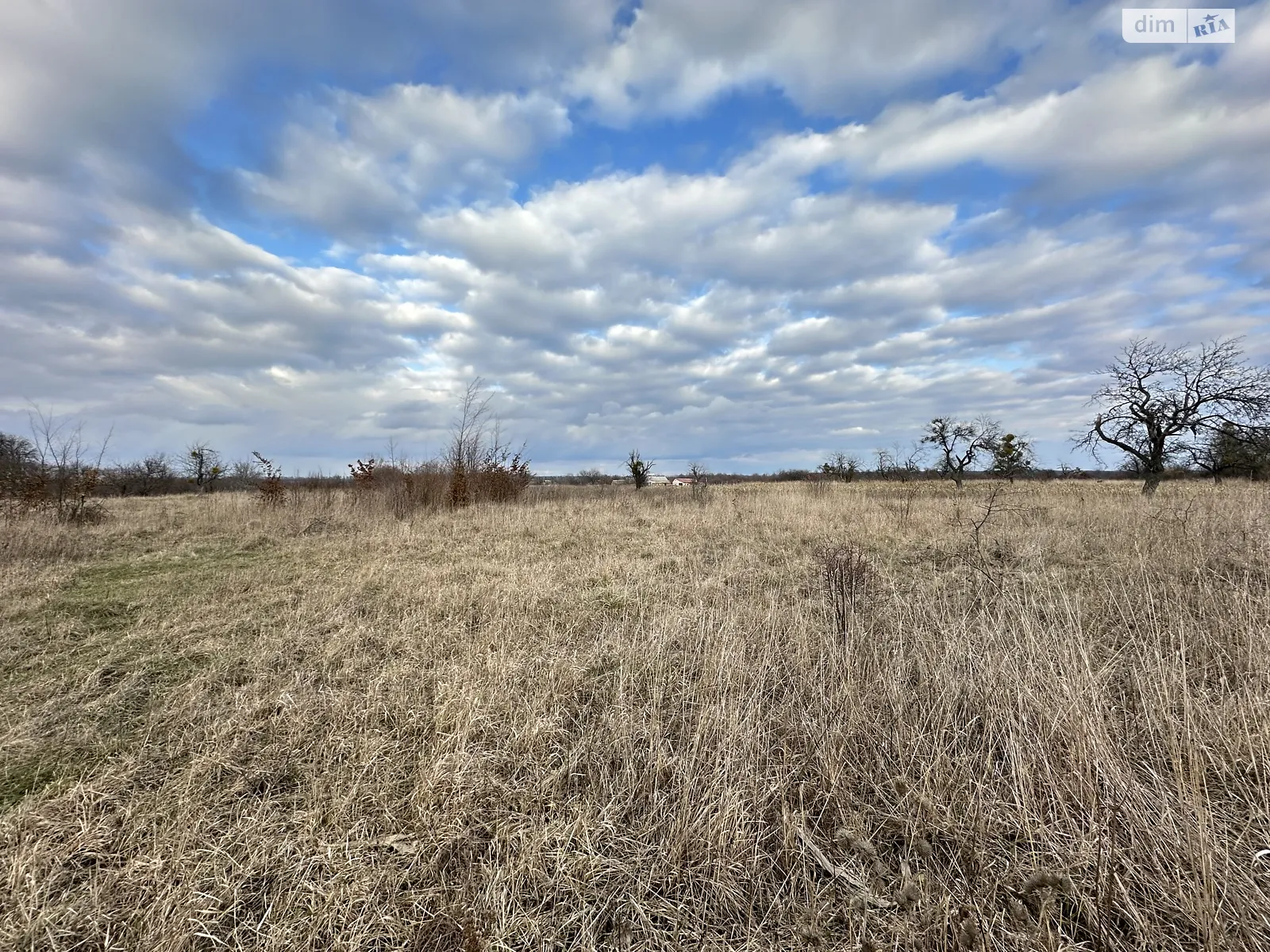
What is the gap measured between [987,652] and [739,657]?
167cm

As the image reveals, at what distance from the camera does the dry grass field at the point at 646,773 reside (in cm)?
194

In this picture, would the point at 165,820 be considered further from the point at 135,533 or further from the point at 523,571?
the point at 135,533

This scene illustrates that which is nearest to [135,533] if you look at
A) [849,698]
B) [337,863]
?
[337,863]

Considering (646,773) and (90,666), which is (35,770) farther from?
(646,773)

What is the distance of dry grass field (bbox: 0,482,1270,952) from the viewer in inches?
76.2

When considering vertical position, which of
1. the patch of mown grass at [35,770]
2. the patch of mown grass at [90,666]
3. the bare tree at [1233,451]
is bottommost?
the patch of mown grass at [35,770]

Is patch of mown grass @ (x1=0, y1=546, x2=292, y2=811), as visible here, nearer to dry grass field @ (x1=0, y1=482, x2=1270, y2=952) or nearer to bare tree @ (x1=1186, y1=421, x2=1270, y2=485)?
dry grass field @ (x1=0, y1=482, x2=1270, y2=952)

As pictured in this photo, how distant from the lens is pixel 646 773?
279 cm

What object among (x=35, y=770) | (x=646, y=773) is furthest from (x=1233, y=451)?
(x=35, y=770)

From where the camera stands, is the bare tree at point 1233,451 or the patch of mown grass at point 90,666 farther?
the bare tree at point 1233,451

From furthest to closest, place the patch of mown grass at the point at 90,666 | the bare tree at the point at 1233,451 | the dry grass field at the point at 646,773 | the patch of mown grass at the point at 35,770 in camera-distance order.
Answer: the bare tree at the point at 1233,451 → the patch of mown grass at the point at 90,666 → the patch of mown grass at the point at 35,770 → the dry grass field at the point at 646,773

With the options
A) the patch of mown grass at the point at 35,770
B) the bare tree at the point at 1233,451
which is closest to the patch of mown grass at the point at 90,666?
the patch of mown grass at the point at 35,770

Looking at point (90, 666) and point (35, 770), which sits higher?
point (90, 666)

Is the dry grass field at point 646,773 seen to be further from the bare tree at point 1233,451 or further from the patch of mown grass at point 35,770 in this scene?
the bare tree at point 1233,451
